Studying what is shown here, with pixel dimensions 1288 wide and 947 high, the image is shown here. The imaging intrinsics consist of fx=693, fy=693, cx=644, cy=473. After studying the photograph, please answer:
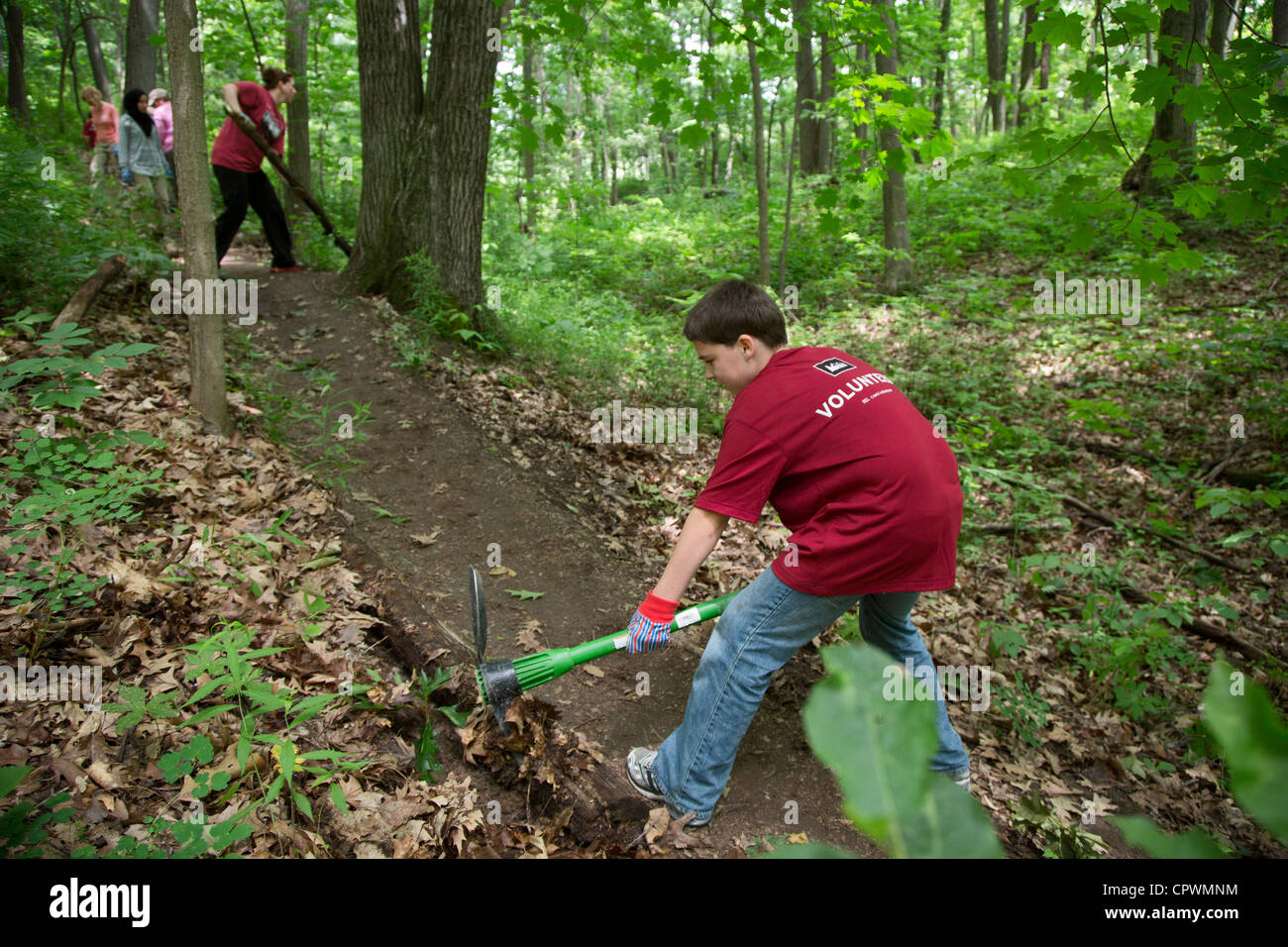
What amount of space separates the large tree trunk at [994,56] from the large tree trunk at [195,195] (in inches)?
782

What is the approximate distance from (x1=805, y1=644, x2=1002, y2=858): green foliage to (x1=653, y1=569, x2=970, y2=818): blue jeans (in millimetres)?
2082

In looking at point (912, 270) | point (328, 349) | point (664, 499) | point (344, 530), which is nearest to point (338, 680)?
point (344, 530)

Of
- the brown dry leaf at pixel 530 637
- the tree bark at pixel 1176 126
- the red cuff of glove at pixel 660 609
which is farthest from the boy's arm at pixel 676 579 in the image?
the tree bark at pixel 1176 126

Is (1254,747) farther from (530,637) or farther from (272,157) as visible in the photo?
(272,157)

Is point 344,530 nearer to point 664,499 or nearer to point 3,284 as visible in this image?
point 664,499

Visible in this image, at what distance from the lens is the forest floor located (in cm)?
253

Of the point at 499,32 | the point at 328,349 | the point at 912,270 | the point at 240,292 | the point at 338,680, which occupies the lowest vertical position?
the point at 338,680

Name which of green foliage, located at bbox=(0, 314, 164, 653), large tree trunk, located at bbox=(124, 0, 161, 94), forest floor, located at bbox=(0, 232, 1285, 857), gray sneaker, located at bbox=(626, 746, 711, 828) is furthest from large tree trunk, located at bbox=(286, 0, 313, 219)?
gray sneaker, located at bbox=(626, 746, 711, 828)

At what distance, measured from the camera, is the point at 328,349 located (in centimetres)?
618

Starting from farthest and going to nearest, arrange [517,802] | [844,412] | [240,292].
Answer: [240,292], [517,802], [844,412]

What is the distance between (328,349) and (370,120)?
2383mm

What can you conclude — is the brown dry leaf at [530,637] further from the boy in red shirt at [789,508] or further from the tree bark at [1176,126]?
the tree bark at [1176,126]

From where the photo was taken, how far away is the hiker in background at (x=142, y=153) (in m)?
9.02

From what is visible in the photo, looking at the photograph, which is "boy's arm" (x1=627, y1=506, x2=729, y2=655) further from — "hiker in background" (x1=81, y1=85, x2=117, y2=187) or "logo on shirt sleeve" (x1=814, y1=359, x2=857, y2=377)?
"hiker in background" (x1=81, y1=85, x2=117, y2=187)
